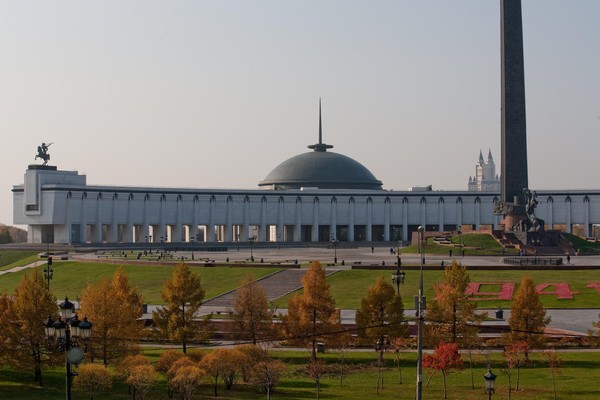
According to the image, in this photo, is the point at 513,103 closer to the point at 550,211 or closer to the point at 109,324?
the point at 109,324

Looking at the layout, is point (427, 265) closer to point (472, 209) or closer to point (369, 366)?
point (369, 366)

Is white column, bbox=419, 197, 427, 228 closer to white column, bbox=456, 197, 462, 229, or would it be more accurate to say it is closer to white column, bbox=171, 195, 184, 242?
white column, bbox=456, 197, 462, 229

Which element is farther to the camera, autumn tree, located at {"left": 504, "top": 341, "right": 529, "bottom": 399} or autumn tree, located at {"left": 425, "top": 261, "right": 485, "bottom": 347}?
autumn tree, located at {"left": 425, "top": 261, "right": 485, "bottom": 347}

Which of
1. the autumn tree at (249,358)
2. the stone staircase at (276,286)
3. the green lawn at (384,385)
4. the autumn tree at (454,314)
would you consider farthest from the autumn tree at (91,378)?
the stone staircase at (276,286)

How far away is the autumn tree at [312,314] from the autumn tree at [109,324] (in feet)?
24.2

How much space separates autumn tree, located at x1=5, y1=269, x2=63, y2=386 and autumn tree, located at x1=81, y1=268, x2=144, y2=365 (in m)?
1.83

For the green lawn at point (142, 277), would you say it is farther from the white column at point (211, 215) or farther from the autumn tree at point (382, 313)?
the white column at point (211, 215)

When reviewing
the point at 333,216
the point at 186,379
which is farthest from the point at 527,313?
the point at 333,216

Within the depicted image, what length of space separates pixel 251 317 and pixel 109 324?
7.58 m

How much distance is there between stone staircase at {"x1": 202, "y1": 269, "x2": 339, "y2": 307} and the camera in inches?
2595

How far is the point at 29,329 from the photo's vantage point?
41.6 m

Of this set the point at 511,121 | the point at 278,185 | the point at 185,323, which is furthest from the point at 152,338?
the point at 278,185

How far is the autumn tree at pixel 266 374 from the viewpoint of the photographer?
36.6 metres

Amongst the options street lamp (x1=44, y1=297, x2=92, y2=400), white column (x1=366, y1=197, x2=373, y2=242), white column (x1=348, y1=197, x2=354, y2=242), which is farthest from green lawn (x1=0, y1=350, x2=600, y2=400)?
white column (x1=366, y1=197, x2=373, y2=242)
